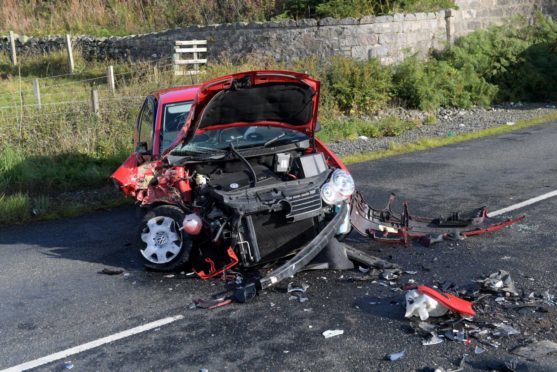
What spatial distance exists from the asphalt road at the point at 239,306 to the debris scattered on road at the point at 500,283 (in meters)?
0.17

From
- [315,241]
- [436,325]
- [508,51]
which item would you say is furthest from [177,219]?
[508,51]

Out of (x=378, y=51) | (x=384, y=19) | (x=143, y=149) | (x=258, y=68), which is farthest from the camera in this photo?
(x=384, y=19)

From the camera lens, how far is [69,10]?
31812 mm

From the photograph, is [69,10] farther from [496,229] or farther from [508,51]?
[496,229]

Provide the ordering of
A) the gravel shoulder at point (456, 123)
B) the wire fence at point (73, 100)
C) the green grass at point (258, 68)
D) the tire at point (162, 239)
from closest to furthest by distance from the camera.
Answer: the tire at point (162, 239)
the green grass at point (258, 68)
the wire fence at point (73, 100)
the gravel shoulder at point (456, 123)

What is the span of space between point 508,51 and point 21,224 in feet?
53.1

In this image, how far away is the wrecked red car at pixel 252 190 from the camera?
22.5ft

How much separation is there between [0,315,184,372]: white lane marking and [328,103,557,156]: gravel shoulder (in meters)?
8.59

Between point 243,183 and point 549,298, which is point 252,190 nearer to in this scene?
point 243,183

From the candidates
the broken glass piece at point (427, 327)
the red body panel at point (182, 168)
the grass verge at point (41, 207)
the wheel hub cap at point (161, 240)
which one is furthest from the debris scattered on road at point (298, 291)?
the grass verge at point (41, 207)

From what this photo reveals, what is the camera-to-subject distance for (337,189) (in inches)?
279

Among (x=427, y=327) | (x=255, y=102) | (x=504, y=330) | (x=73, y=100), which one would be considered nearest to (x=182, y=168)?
(x=255, y=102)

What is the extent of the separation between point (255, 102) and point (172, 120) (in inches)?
67.8

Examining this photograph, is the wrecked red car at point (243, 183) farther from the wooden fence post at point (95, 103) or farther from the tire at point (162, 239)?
the wooden fence post at point (95, 103)
